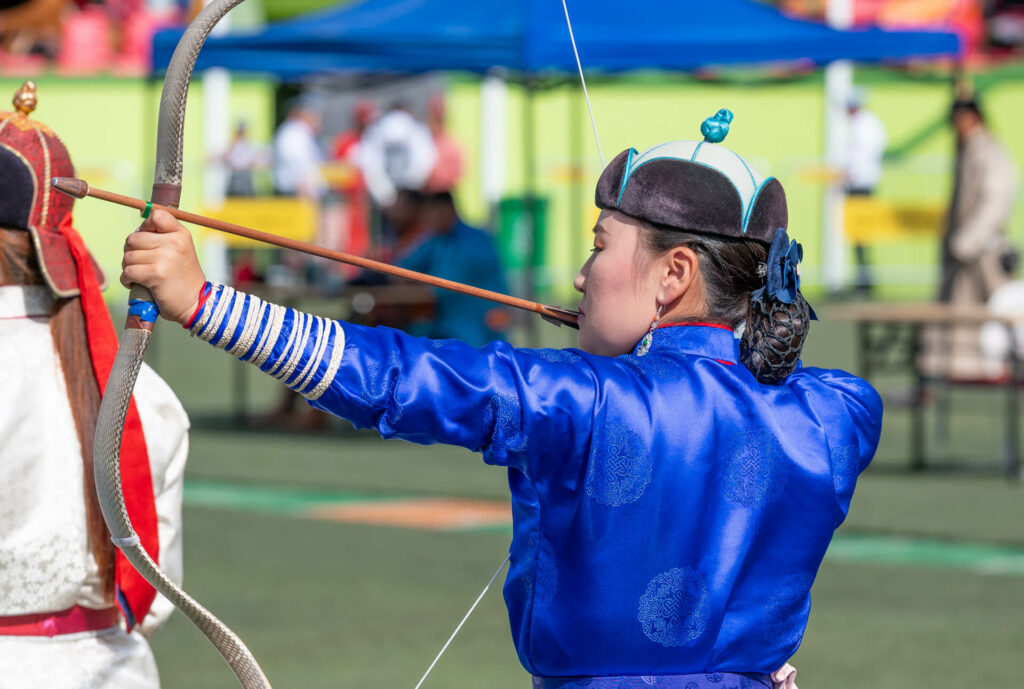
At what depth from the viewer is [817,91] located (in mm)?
19688

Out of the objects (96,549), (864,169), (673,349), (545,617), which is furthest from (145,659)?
(864,169)

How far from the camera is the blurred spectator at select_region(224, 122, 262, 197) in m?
19.2

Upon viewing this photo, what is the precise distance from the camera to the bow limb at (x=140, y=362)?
2064 millimetres

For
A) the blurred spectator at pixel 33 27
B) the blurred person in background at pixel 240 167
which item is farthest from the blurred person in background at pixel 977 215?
the blurred spectator at pixel 33 27

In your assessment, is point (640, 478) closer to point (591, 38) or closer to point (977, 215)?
point (591, 38)

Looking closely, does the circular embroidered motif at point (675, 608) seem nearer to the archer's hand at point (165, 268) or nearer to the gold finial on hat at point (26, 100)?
the archer's hand at point (165, 268)

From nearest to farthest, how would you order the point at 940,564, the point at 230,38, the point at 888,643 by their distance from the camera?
the point at 888,643 < the point at 940,564 < the point at 230,38

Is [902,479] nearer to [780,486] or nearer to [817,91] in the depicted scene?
[780,486]

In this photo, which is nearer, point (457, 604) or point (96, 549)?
point (96, 549)

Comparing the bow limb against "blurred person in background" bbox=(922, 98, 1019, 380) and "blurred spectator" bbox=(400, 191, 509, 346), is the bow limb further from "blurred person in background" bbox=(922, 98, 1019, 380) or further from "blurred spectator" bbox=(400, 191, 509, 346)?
"blurred person in background" bbox=(922, 98, 1019, 380)

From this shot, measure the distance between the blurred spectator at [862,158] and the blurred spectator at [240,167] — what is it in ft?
21.6

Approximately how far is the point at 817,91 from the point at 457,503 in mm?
12739

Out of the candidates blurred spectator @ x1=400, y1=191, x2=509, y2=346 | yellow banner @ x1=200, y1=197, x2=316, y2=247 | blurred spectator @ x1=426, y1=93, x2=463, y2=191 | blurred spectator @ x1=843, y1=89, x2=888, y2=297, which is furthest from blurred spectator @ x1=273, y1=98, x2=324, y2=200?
blurred spectator @ x1=400, y1=191, x2=509, y2=346

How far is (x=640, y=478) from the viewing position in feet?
6.83
